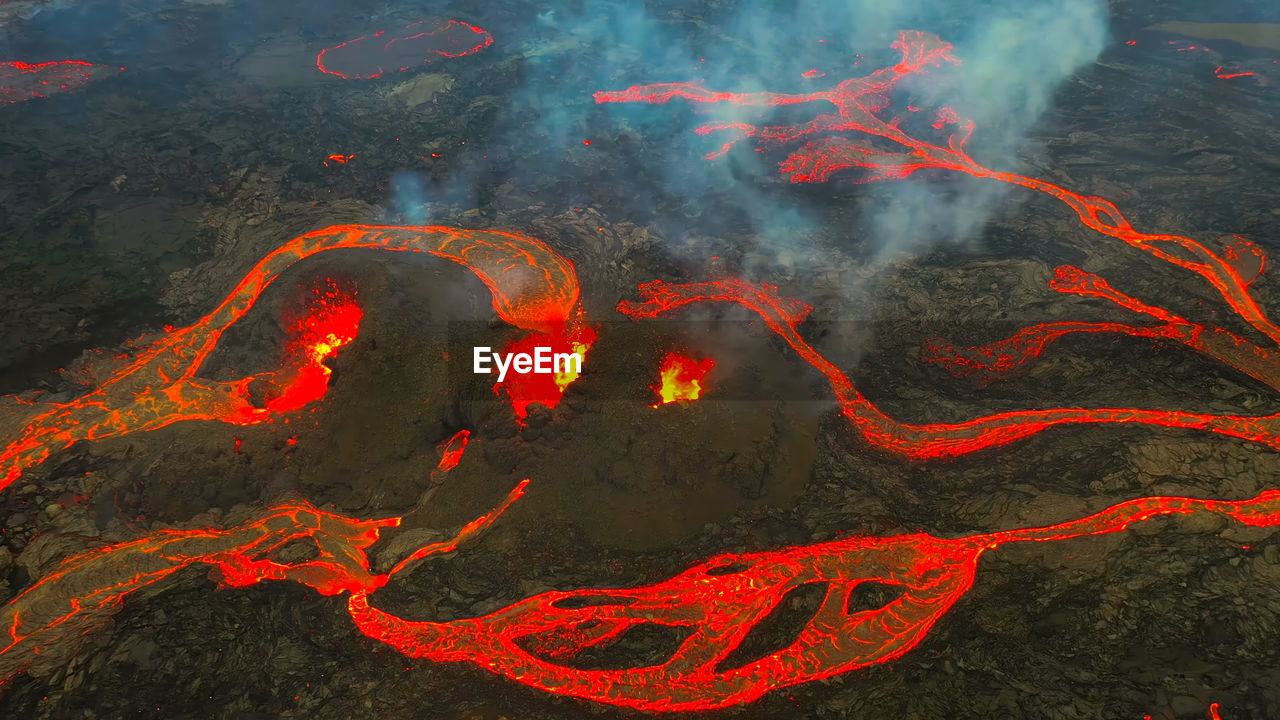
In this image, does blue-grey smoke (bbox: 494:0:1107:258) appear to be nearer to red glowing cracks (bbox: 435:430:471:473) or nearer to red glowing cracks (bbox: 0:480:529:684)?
red glowing cracks (bbox: 435:430:471:473)

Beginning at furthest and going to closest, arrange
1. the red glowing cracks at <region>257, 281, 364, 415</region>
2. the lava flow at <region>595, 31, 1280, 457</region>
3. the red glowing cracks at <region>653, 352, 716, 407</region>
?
1. the red glowing cracks at <region>257, 281, 364, 415</region>
2. the red glowing cracks at <region>653, 352, 716, 407</region>
3. the lava flow at <region>595, 31, 1280, 457</region>

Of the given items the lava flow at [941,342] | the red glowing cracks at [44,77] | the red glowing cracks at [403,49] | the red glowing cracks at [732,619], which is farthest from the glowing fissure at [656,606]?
the red glowing cracks at [44,77]

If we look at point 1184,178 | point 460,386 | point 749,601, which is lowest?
point 749,601

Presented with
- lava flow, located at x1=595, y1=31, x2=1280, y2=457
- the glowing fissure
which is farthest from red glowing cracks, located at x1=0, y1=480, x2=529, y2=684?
Result: lava flow, located at x1=595, y1=31, x2=1280, y2=457

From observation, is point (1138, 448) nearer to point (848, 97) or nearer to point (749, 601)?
point (749, 601)

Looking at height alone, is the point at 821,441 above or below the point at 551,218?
below

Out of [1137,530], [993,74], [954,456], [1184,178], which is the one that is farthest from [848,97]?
[1137,530]

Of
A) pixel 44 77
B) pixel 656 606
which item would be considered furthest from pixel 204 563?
pixel 44 77
